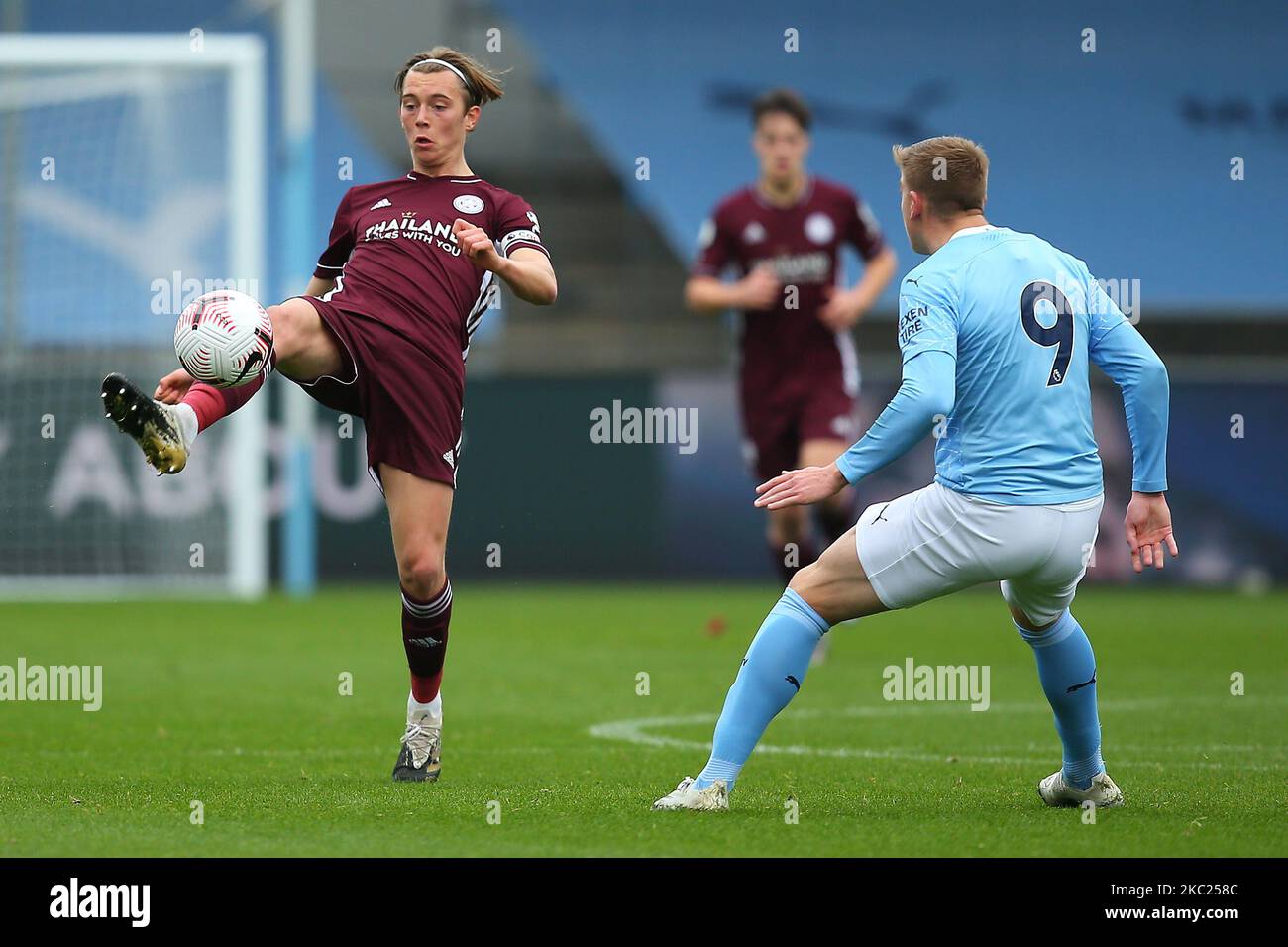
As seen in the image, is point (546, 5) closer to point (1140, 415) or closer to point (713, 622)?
point (713, 622)

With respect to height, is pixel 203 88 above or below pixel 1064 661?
above

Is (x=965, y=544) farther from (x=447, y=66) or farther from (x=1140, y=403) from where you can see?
(x=447, y=66)

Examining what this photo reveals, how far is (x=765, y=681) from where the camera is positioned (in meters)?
4.64

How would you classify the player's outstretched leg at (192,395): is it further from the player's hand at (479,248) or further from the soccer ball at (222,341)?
the player's hand at (479,248)

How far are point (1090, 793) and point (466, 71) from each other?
113 inches

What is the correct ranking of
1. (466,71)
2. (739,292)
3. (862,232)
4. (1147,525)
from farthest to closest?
1. (862,232)
2. (739,292)
3. (466,71)
4. (1147,525)

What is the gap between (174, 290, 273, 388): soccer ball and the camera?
4742mm
